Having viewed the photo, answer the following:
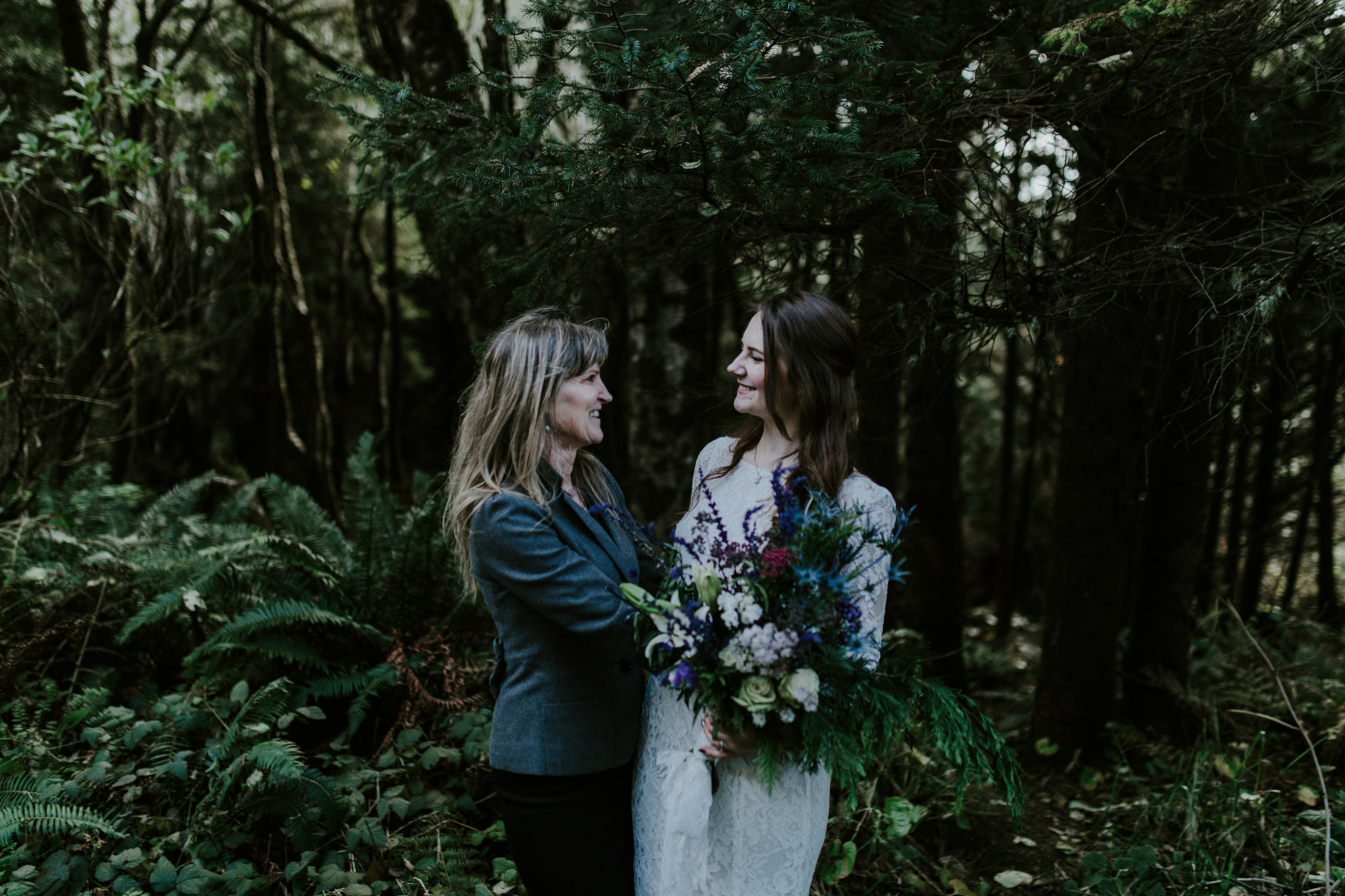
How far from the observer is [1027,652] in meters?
9.21

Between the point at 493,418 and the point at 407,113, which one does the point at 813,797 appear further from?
the point at 407,113

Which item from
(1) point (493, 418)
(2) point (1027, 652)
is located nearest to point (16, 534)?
(1) point (493, 418)

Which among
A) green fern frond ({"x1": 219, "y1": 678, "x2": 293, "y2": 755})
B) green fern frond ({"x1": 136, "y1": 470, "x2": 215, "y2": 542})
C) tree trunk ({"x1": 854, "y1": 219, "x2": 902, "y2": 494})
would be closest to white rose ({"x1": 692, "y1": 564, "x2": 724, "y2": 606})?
tree trunk ({"x1": 854, "y1": 219, "x2": 902, "y2": 494})

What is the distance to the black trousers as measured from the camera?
2.07 metres

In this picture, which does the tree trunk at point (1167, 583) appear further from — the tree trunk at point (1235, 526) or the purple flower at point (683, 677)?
the purple flower at point (683, 677)

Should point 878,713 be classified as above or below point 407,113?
below

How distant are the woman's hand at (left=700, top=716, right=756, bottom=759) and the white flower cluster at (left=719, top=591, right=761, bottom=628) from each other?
32cm

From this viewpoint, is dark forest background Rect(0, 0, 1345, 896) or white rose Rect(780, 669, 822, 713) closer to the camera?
white rose Rect(780, 669, 822, 713)

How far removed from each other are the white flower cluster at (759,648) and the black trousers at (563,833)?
69 cm

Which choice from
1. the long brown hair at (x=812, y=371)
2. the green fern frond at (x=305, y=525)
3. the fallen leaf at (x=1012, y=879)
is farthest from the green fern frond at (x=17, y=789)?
the fallen leaf at (x=1012, y=879)

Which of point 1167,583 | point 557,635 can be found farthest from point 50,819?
point 1167,583

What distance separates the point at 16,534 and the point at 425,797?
3.16m

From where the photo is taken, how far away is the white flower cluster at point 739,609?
5.58 feet

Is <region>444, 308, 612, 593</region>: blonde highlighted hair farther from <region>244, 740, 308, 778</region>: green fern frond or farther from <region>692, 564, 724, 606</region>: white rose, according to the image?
<region>244, 740, 308, 778</region>: green fern frond
